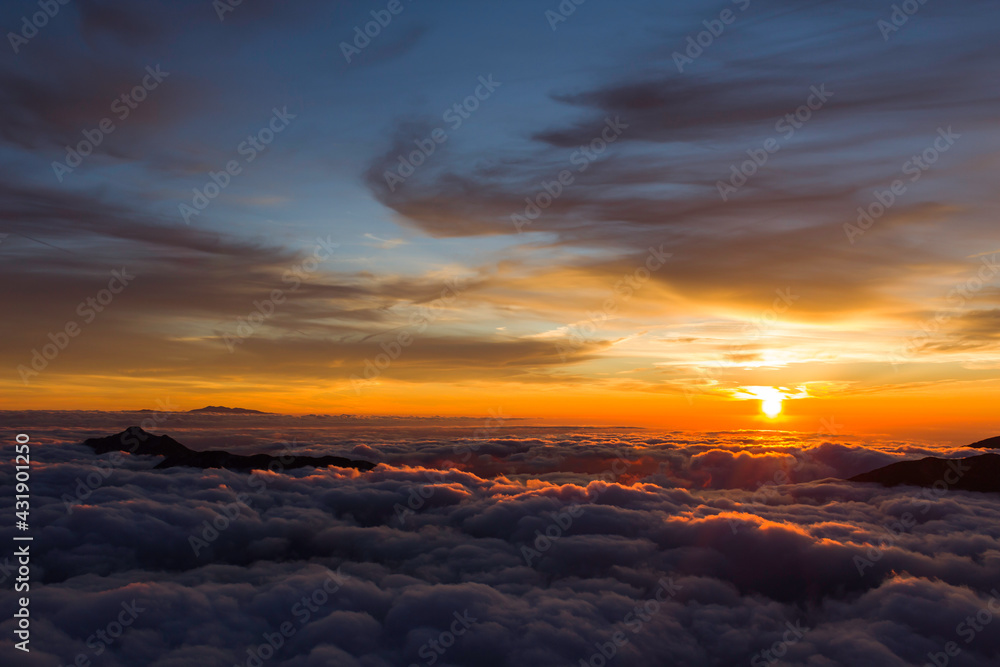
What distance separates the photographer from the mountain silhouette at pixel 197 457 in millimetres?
80000

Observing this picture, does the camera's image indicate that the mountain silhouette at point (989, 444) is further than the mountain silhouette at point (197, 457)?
Yes

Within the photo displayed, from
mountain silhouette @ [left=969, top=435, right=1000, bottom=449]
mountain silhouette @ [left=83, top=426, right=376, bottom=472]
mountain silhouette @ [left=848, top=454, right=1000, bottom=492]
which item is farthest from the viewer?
mountain silhouette @ [left=969, top=435, right=1000, bottom=449]

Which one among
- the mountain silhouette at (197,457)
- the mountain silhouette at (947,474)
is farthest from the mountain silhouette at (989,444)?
the mountain silhouette at (197,457)

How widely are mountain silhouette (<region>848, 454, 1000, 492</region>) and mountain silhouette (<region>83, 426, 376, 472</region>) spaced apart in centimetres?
8340

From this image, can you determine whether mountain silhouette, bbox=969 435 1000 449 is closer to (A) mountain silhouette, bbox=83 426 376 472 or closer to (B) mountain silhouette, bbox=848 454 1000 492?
(B) mountain silhouette, bbox=848 454 1000 492

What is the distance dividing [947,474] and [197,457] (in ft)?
370

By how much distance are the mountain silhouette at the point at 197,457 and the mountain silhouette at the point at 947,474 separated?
8340cm

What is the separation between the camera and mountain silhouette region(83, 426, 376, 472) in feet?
262

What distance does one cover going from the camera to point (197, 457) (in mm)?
81125

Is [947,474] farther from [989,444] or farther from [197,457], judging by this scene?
[197,457]

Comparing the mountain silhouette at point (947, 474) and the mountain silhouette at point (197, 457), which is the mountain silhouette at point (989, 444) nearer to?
the mountain silhouette at point (947, 474)

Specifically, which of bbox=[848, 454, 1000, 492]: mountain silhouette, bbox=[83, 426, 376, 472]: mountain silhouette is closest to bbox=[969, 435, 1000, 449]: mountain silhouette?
bbox=[848, 454, 1000, 492]: mountain silhouette

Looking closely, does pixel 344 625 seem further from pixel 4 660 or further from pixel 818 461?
pixel 818 461

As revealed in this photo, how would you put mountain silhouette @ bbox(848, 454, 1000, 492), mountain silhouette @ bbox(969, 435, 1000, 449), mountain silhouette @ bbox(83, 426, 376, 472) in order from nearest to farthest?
mountain silhouette @ bbox(848, 454, 1000, 492) → mountain silhouette @ bbox(83, 426, 376, 472) → mountain silhouette @ bbox(969, 435, 1000, 449)
